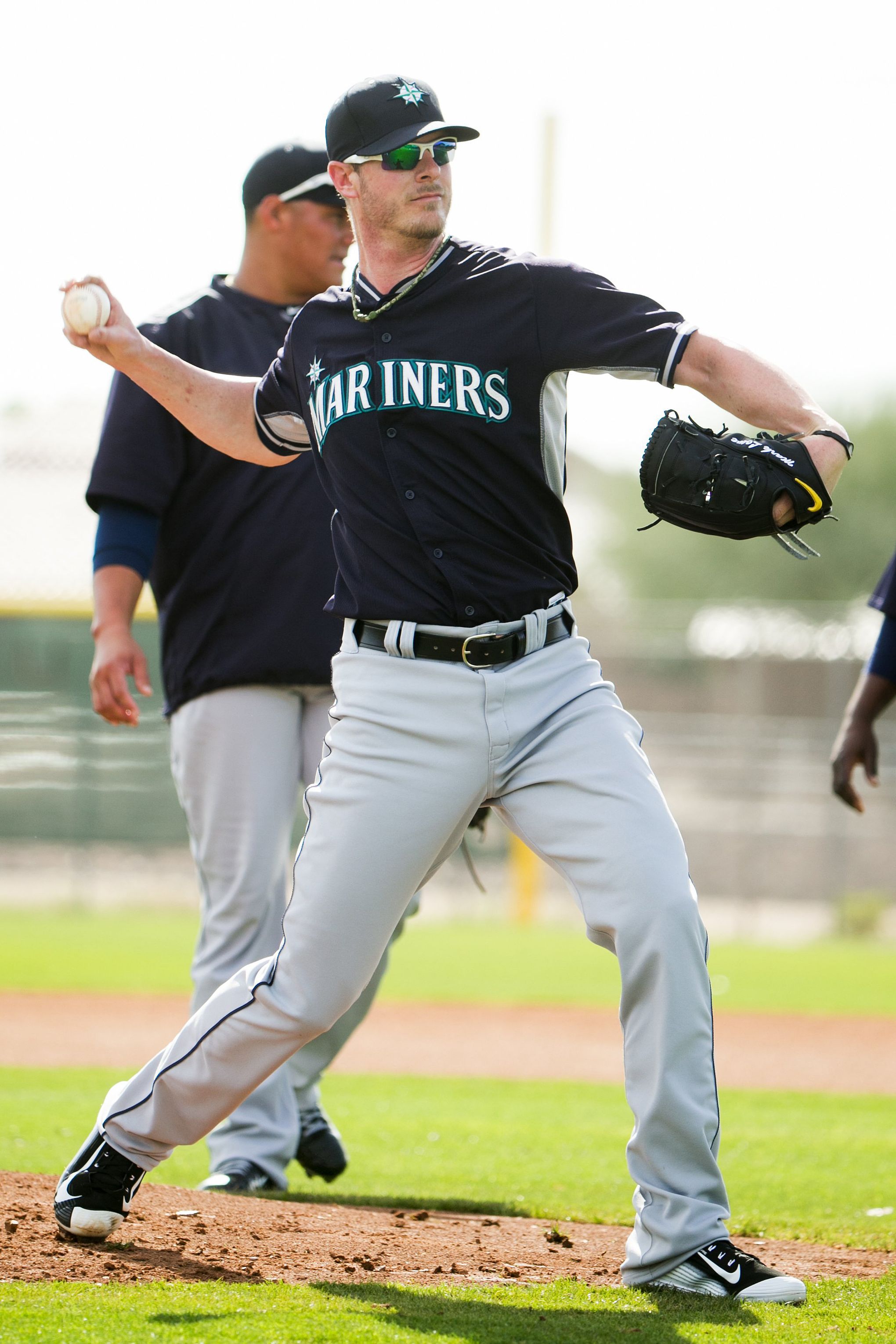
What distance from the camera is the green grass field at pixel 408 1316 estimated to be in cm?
248

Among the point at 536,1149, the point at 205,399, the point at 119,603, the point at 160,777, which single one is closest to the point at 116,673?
the point at 119,603

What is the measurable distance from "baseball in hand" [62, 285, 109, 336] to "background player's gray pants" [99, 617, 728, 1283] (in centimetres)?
96

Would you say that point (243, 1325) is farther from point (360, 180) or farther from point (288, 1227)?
point (360, 180)

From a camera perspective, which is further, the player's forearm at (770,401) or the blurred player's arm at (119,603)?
the blurred player's arm at (119,603)

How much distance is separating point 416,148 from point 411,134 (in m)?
0.03

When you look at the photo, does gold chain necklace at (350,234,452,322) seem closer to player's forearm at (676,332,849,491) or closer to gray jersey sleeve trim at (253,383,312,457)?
gray jersey sleeve trim at (253,383,312,457)

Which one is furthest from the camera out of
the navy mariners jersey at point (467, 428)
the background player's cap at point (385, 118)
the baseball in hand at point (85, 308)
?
the baseball in hand at point (85, 308)

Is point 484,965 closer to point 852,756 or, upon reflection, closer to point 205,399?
point 852,756

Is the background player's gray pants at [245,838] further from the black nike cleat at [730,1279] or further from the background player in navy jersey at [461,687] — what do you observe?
the black nike cleat at [730,1279]

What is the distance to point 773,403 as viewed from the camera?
107 inches

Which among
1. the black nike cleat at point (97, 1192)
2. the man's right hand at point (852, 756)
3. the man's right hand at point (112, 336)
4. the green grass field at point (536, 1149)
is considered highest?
the man's right hand at point (112, 336)

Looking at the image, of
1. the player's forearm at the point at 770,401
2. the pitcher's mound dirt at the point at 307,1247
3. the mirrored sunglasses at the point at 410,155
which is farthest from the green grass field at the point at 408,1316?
the mirrored sunglasses at the point at 410,155

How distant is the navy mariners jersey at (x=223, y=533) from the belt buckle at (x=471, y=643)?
121 cm

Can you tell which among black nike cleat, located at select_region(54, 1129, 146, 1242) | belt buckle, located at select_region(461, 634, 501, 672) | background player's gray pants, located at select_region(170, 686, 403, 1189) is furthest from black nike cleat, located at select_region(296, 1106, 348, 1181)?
belt buckle, located at select_region(461, 634, 501, 672)
